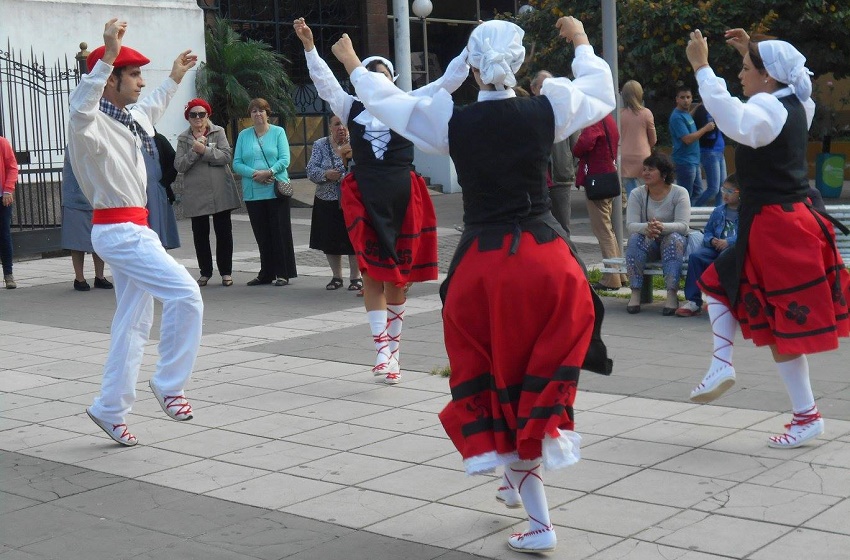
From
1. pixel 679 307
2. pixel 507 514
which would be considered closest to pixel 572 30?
pixel 507 514

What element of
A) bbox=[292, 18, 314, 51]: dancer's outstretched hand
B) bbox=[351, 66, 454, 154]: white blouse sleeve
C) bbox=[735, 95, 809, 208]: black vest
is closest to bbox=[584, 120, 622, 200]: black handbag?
bbox=[292, 18, 314, 51]: dancer's outstretched hand

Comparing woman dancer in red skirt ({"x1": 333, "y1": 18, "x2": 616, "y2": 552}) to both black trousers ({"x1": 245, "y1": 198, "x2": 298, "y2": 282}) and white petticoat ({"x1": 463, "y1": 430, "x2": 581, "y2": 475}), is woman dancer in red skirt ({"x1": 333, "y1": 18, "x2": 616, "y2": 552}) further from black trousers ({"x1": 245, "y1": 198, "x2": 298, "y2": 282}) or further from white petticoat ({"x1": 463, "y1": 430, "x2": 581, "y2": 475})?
black trousers ({"x1": 245, "y1": 198, "x2": 298, "y2": 282})

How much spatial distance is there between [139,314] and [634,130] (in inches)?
Answer: 335

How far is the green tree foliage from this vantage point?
1764cm

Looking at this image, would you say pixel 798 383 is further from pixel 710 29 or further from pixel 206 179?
pixel 710 29

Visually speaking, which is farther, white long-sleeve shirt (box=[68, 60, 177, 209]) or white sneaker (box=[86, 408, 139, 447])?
white sneaker (box=[86, 408, 139, 447])

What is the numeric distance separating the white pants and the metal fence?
948 centimetres

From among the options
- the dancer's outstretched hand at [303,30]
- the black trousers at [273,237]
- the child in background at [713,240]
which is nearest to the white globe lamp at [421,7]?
the black trousers at [273,237]

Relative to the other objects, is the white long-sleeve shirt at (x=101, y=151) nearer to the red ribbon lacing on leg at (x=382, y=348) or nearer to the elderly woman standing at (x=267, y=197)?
the red ribbon lacing on leg at (x=382, y=348)

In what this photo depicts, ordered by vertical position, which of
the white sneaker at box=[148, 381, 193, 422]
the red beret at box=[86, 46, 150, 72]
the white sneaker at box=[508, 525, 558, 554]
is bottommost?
the white sneaker at box=[508, 525, 558, 554]

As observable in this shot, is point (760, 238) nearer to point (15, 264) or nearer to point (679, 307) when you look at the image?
point (679, 307)

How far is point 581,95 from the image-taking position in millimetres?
4473

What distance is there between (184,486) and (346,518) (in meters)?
0.92

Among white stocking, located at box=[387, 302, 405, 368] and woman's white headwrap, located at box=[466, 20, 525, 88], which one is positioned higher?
woman's white headwrap, located at box=[466, 20, 525, 88]
